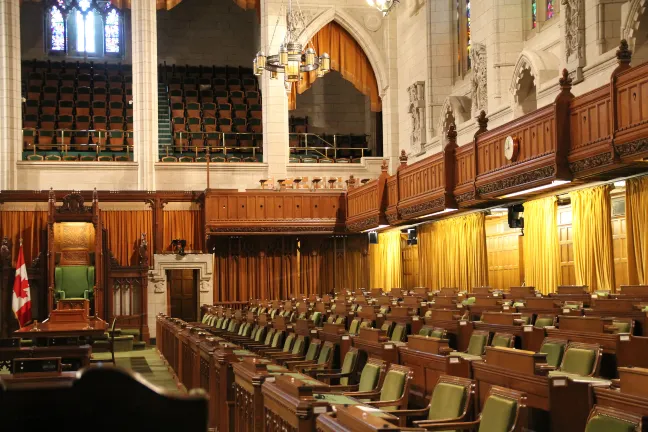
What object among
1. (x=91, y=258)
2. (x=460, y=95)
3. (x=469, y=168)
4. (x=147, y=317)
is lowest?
(x=147, y=317)

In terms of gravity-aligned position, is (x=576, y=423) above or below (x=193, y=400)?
below

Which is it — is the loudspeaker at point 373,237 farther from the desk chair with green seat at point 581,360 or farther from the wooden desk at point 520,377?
the wooden desk at point 520,377

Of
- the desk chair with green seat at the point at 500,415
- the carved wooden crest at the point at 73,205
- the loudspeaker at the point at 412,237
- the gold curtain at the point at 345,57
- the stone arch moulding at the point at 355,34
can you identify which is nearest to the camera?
the desk chair with green seat at the point at 500,415

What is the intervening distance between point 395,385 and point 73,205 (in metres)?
15.5

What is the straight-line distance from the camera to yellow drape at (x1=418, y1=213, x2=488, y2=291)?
1686cm

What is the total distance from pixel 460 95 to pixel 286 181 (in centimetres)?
482

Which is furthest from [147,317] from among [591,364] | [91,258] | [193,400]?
[193,400]

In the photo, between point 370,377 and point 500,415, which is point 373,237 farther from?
point 500,415

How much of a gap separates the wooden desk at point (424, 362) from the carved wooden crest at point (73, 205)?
14.1 metres

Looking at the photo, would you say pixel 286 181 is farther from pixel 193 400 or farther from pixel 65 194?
pixel 193 400

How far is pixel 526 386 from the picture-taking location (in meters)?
4.52

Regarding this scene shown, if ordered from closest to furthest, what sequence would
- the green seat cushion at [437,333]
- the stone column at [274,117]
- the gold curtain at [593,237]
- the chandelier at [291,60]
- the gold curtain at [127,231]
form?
the green seat cushion at [437,333]
the gold curtain at [593,237]
the chandelier at [291,60]
the gold curtain at [127,231]
the stone column at [274,117]

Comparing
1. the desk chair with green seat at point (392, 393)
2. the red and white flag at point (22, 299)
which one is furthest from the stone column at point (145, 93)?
the desk chair with green seat at point (392, 393)

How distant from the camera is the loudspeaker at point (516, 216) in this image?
1480 centimetres
